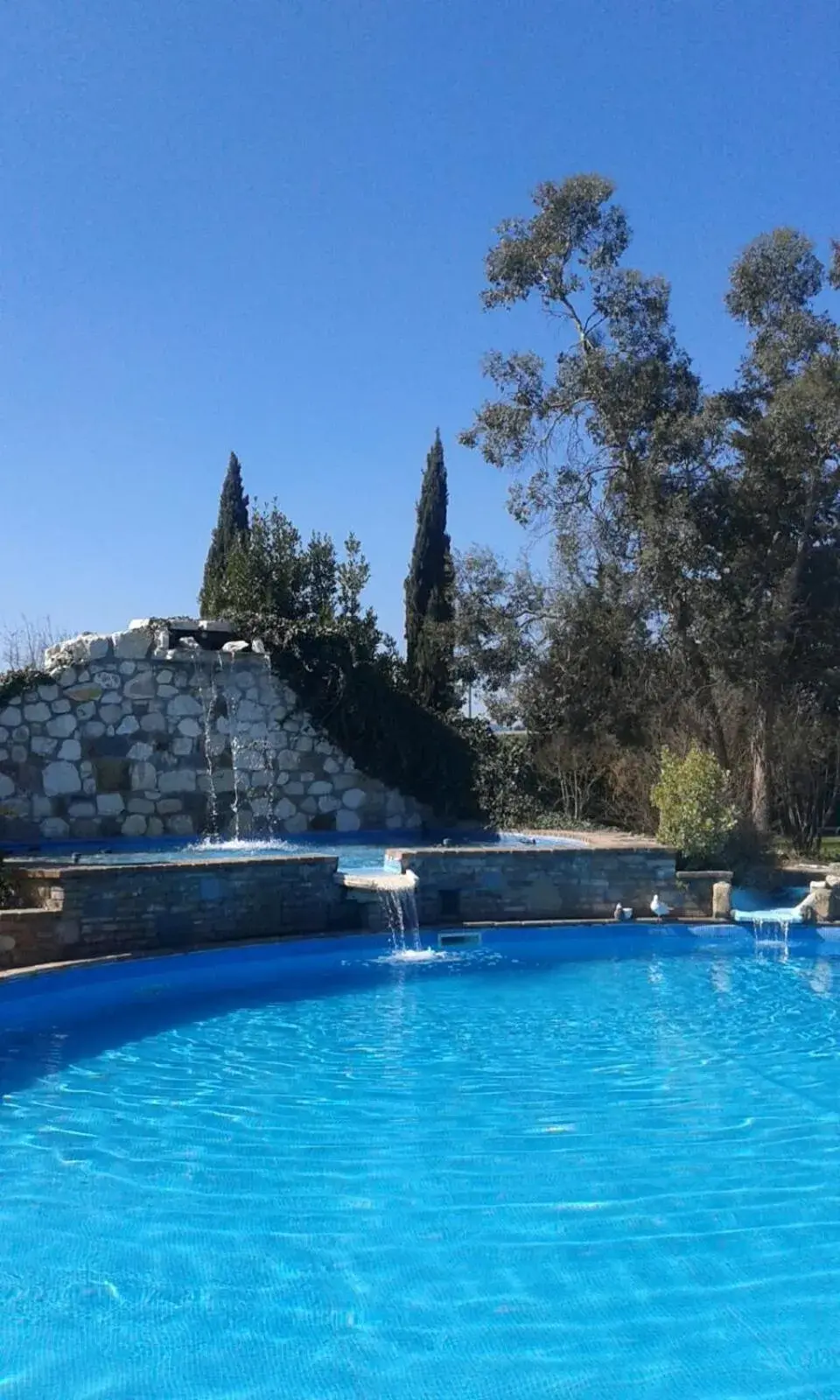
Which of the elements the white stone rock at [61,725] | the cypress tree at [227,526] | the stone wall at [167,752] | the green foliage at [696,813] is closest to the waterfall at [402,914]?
the green foliage at [696,813]

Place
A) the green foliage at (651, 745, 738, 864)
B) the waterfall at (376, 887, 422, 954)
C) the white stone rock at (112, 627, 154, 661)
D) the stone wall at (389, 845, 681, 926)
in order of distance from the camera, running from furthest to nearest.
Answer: the white stone rock at (112, 627, 154, 661), the green foliage at (651, 745, 738, 864), the stone wall at (389, 845, 681, 926), the waterfall at (376, 887, 422, 954)

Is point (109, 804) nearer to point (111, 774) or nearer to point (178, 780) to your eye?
point (111, 774)

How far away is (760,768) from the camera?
15562 mm

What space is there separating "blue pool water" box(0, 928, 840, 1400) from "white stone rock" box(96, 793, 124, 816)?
6689mm

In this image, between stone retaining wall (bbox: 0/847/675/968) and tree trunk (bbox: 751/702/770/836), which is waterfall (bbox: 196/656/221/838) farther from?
tree trunk (bbox: 751/702/770/836)

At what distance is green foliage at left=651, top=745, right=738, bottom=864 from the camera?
38.9 feet

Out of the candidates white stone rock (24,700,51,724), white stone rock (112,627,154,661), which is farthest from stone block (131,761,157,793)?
white stone rock (112,627,154,661)

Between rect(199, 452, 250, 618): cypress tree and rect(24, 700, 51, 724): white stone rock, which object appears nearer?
rect(24, 700, 51, 724): white stone rock

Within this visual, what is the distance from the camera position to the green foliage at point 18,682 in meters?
14.9

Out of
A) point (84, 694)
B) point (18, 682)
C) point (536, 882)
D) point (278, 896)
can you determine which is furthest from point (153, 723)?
point (536, 882)

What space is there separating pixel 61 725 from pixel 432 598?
6842mm

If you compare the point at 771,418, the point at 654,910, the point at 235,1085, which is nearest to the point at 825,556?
the point at 771,418

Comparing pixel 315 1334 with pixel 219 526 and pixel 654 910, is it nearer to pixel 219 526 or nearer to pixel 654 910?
pixel 654 910

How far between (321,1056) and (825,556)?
11889mm
